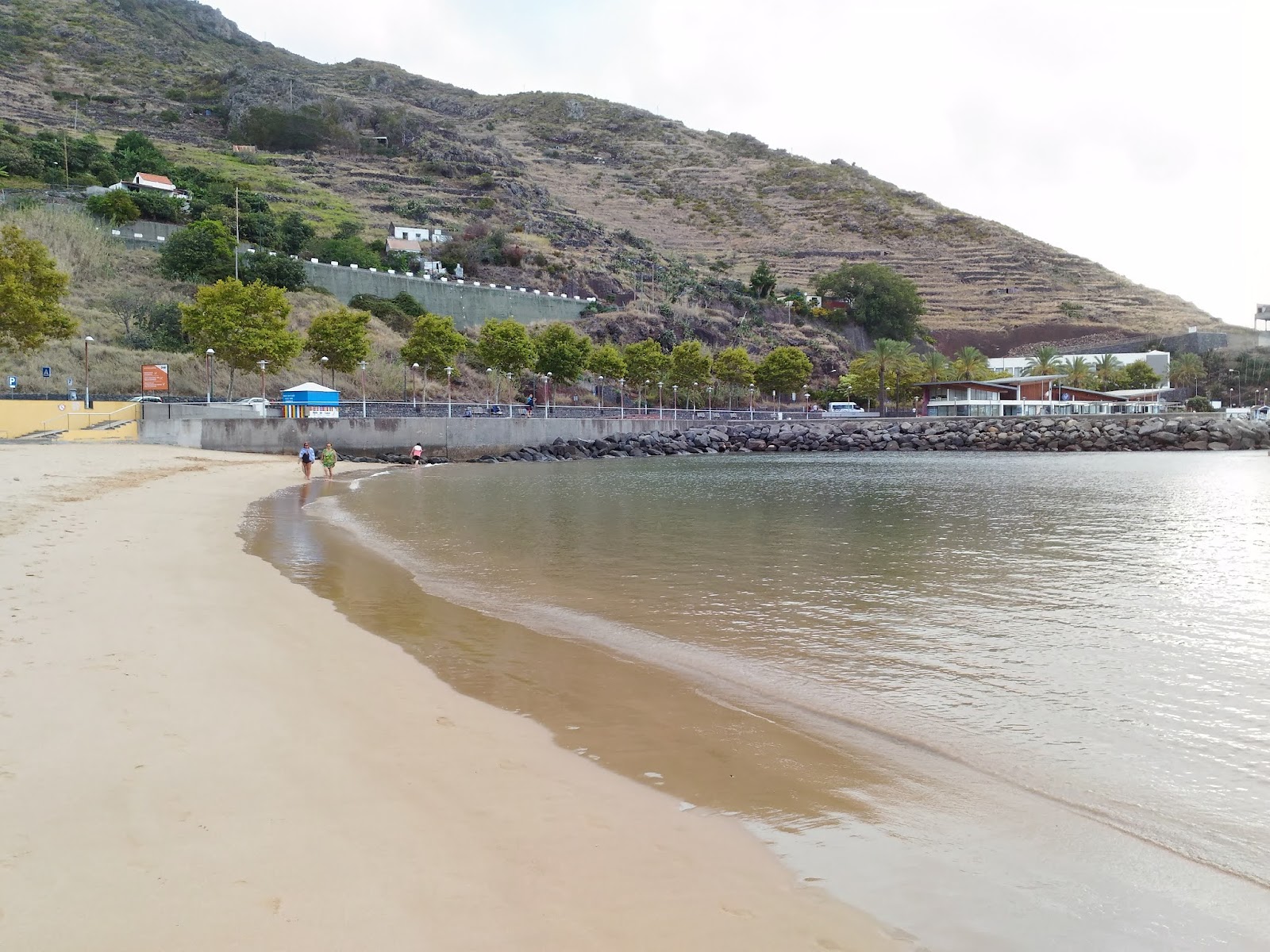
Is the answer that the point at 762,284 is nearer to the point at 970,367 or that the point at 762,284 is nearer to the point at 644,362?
the point at 970,367

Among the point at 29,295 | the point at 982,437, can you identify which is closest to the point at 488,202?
the point at 982,437

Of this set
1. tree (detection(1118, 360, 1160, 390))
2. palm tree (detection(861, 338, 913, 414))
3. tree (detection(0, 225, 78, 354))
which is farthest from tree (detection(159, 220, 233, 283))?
tree (detection(1118, 360, 1160, 390))

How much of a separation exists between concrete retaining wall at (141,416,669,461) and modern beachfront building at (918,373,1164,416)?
43.0 metres

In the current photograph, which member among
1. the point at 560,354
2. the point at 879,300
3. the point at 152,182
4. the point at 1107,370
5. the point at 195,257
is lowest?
the point at 560,354

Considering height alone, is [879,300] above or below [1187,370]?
above

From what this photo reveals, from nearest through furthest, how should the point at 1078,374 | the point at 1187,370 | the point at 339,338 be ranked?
the point at 339,338, the point at 1078,374, the point at 1187,370

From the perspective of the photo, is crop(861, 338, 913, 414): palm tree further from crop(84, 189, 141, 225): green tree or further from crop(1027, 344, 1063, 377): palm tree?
crop(84, 189, 141, 225): green tree

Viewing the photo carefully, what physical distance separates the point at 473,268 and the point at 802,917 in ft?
391

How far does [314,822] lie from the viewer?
4.88 m

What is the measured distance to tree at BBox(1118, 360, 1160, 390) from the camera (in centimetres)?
11044

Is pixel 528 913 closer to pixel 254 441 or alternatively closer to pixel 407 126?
pixel 254 441

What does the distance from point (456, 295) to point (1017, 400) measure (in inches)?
2491

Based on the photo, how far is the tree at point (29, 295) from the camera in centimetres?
4303

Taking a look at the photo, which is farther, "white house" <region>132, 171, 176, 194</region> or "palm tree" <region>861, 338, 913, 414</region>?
"palm tree" <region>861, 338, 913, 414</region>
